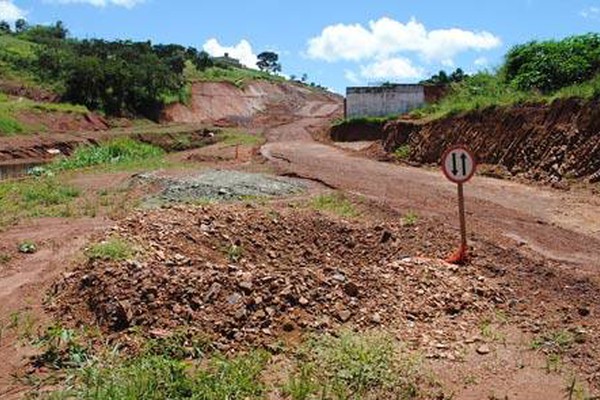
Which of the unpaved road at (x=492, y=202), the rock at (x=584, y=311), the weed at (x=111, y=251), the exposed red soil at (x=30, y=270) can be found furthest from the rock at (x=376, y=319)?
the unpaved road at (x=492, y=202)

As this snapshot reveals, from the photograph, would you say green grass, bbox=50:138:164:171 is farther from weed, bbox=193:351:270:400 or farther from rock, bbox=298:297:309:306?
weed, bbox=193:351:270:400

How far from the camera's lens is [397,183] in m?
17.5

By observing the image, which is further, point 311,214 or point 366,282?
point 311,214

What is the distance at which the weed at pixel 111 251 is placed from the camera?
8.26 m

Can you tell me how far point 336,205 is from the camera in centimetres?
1348

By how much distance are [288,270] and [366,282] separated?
46.2 inches

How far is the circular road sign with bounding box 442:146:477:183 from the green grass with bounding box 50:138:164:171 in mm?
16886

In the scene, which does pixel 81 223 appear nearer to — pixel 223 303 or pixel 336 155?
pixel 223 303

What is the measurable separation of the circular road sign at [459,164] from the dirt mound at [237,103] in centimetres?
4020

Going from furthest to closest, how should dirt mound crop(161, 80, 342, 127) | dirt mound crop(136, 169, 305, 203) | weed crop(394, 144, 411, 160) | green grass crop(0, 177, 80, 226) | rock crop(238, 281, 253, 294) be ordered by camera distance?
dirt mound crop(161, 80, 342, 127) < weed crop(394, 144, 411, 160) < dirt mound crop(136, 169, 305, 203) < green grass crop(0, 177, 80, 226) < rock crop(238, 281, 253, 294)

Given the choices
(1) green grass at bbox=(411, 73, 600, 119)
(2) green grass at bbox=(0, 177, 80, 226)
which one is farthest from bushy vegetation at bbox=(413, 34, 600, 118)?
(2) green grass at bbox=(0, 177, 80, 226)

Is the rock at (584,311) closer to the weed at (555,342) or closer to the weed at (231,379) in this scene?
the weed at (555,342)

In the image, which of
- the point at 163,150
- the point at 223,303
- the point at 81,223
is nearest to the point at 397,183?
the point at 81,223

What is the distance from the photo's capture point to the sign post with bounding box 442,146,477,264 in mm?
9141
